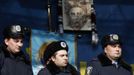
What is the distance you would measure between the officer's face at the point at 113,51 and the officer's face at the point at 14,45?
A: 0.98 m

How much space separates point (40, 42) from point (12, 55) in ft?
7.13

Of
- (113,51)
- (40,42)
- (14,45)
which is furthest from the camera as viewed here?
(40,42)

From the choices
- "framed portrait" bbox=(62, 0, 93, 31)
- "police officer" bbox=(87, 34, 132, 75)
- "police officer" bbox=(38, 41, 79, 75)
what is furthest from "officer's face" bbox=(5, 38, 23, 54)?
"framed portrait" bbox=(62, 0, 93, 31)

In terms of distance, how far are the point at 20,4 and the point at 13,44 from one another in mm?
2273

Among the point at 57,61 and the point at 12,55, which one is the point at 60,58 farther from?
the point at 12,55

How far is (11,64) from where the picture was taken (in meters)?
4.55

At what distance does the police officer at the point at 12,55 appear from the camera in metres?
4.50

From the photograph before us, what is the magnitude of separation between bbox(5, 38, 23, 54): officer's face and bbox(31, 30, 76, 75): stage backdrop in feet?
6.95

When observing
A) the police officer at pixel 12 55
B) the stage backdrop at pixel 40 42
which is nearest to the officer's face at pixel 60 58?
the police officer at pixel 12 55

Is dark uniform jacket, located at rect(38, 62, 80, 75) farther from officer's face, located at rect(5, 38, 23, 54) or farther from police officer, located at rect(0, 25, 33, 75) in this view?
officer's face, located at rect(5, 38, 23, 54)

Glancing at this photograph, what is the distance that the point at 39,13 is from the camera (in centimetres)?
682

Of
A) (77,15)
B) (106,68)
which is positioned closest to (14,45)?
(106,68)

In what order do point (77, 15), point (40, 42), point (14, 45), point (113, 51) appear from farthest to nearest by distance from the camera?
point (77, 15) → point (40, 42) → point (113, 51) → point (14, 45)

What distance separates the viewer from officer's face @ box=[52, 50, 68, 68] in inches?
178
